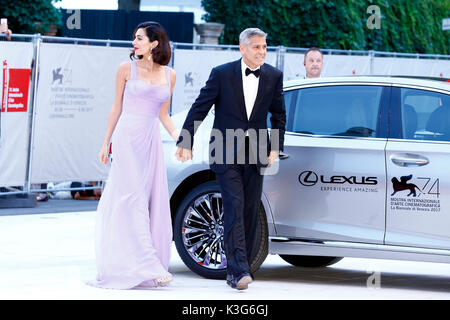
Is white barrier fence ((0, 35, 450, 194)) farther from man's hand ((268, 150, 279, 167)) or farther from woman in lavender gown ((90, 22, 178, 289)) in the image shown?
man's hand ((268, 150, 279, 167))

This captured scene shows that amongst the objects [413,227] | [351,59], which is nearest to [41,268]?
[413,227]

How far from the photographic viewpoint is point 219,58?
17.3 meters

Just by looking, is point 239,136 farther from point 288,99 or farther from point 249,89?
point 288,99

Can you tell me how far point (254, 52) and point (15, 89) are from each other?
6441 millimetres

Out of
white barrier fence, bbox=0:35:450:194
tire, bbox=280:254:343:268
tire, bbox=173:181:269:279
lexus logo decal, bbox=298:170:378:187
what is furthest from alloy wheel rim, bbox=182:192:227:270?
white barrier fence, bbox=0:35:450:194

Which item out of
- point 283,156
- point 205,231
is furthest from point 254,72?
point 205,231

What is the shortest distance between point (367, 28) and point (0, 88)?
17368 millimetres

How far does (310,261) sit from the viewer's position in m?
10.2

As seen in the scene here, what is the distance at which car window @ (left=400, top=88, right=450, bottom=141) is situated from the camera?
842cm

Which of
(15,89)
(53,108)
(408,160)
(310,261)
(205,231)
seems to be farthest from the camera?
(53,108)

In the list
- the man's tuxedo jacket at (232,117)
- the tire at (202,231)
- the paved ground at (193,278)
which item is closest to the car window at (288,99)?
the man's tuxedo jacket at (232,117)

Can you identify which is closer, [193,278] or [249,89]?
[249,89]

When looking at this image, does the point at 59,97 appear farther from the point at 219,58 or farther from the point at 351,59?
the point at 351,59

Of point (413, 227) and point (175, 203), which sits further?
point (175, 203)
